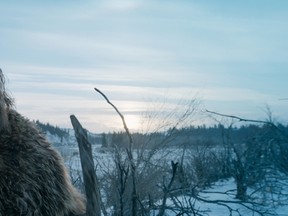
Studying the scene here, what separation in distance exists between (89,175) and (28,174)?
35cm

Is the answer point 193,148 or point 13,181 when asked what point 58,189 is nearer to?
point 13,181

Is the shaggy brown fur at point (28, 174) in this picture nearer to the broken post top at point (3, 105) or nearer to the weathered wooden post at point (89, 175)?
the broken post top at point (3, 105)

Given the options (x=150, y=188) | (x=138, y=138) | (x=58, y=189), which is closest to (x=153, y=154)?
(x=138, y=138)

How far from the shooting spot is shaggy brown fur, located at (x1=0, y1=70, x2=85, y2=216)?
207 centimetres

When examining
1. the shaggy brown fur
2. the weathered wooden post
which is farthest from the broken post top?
the weathered wooden post

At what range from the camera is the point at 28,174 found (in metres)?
2.14

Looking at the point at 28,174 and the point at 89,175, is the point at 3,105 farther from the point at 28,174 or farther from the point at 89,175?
the point at 89,175

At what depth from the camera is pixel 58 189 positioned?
224 centimetres

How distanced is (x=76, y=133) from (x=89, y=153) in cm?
11

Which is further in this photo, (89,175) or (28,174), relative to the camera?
(28,174)

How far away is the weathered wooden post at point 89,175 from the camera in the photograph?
1984mm

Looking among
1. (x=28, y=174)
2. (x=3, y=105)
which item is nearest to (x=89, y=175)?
(x=28, y=174)

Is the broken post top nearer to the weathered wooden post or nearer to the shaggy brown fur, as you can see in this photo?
the shaggy brown fur

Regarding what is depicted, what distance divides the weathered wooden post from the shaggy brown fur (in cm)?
27
